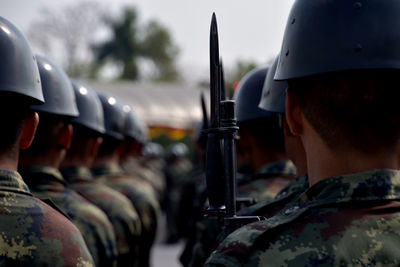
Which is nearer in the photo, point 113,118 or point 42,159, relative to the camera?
point 42,159

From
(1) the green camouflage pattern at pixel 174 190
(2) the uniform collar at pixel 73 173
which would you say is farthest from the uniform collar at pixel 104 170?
(1) the green camouflage pattern at pixel 174 190

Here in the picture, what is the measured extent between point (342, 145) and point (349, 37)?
0.31 metres

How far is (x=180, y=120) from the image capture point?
104 ft

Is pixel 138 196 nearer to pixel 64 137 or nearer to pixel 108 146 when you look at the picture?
pixel 108 146

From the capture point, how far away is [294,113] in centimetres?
197

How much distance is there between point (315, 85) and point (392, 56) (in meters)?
0.23

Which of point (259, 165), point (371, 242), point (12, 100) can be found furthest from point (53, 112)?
point (371, 242)

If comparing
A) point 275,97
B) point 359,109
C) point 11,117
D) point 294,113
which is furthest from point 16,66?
point 359,109

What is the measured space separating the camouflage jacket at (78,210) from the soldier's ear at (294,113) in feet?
4.99

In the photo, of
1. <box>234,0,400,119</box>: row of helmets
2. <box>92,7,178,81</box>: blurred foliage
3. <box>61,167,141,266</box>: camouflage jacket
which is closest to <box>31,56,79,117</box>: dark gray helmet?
<box>61,167,141,266</box>: camouflage jacket

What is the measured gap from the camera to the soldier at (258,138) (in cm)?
370

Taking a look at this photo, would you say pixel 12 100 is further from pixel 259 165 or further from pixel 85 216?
pixel 259 165

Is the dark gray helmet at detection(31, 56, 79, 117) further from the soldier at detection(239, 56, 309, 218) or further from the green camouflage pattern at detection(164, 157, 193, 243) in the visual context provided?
the green camouflage pattern at detection(164, 157, 193, 243)

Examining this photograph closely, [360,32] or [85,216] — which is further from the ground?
[360,32]
